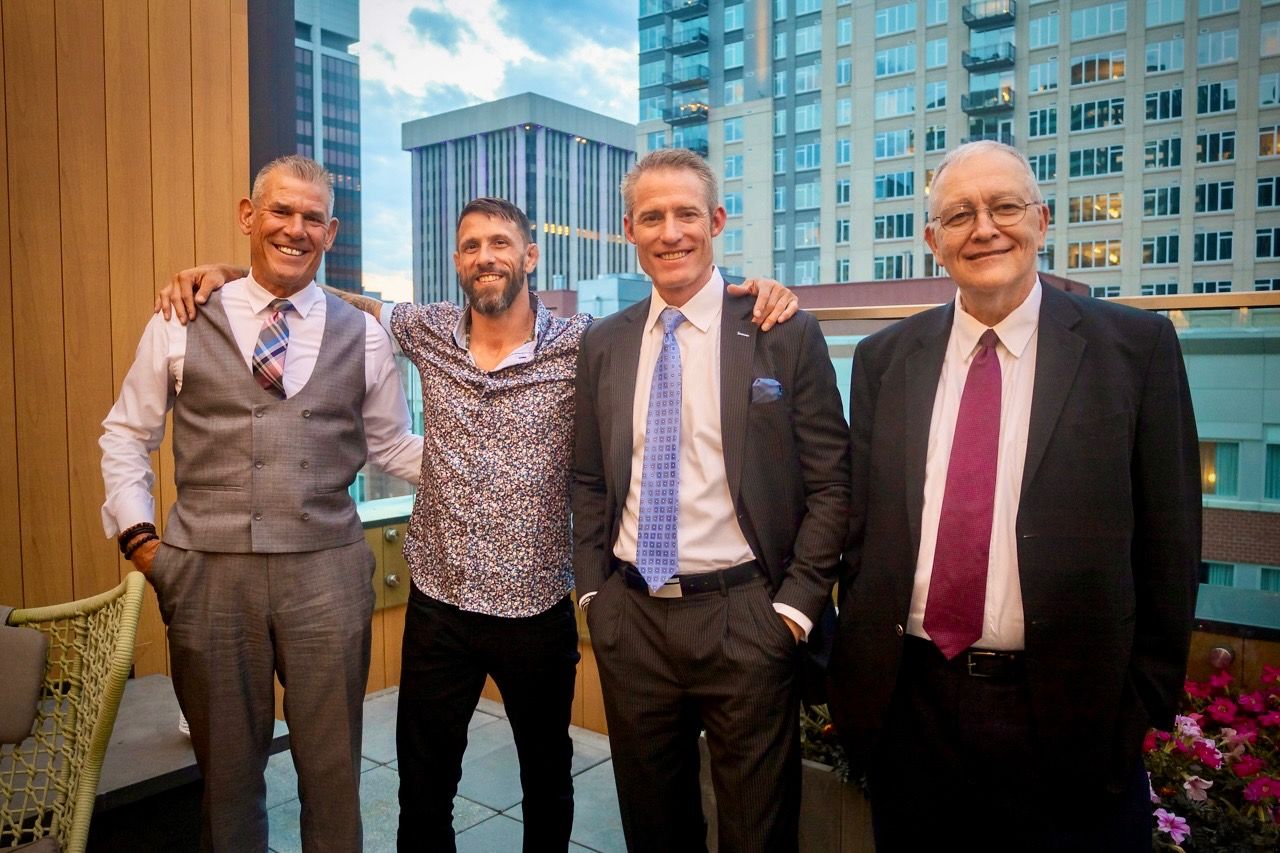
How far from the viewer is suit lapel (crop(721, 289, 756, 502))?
1.64m

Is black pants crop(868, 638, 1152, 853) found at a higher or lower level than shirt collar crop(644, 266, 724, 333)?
lower

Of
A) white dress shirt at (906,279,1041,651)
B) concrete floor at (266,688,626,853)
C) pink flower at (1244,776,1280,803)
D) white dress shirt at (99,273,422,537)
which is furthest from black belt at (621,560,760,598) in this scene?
concrete floor at (266,688,626,853)

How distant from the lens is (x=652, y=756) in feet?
5.52

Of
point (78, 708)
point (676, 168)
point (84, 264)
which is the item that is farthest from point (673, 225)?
point (84, 264)

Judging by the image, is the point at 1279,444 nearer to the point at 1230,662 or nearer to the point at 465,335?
the point at 1230,662

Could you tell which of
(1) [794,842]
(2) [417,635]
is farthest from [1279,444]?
(2) [417,635]

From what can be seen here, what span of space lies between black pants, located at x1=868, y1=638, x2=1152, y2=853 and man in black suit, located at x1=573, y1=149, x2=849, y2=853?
0.22m

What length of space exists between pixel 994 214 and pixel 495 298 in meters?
1.07

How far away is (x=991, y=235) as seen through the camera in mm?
1380

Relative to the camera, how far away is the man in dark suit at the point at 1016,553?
1304 mm

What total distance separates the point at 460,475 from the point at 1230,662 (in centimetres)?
203

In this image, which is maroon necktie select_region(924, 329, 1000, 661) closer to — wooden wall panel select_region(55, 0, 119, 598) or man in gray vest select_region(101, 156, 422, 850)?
man in gray vest select_region(101, 156, 422, 850)

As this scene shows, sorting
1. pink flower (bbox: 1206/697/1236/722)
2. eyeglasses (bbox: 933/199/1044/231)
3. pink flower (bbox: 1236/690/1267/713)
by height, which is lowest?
pink flower (bbox: 1206/697/1236/722)

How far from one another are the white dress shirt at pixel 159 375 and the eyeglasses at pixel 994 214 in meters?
1.30
